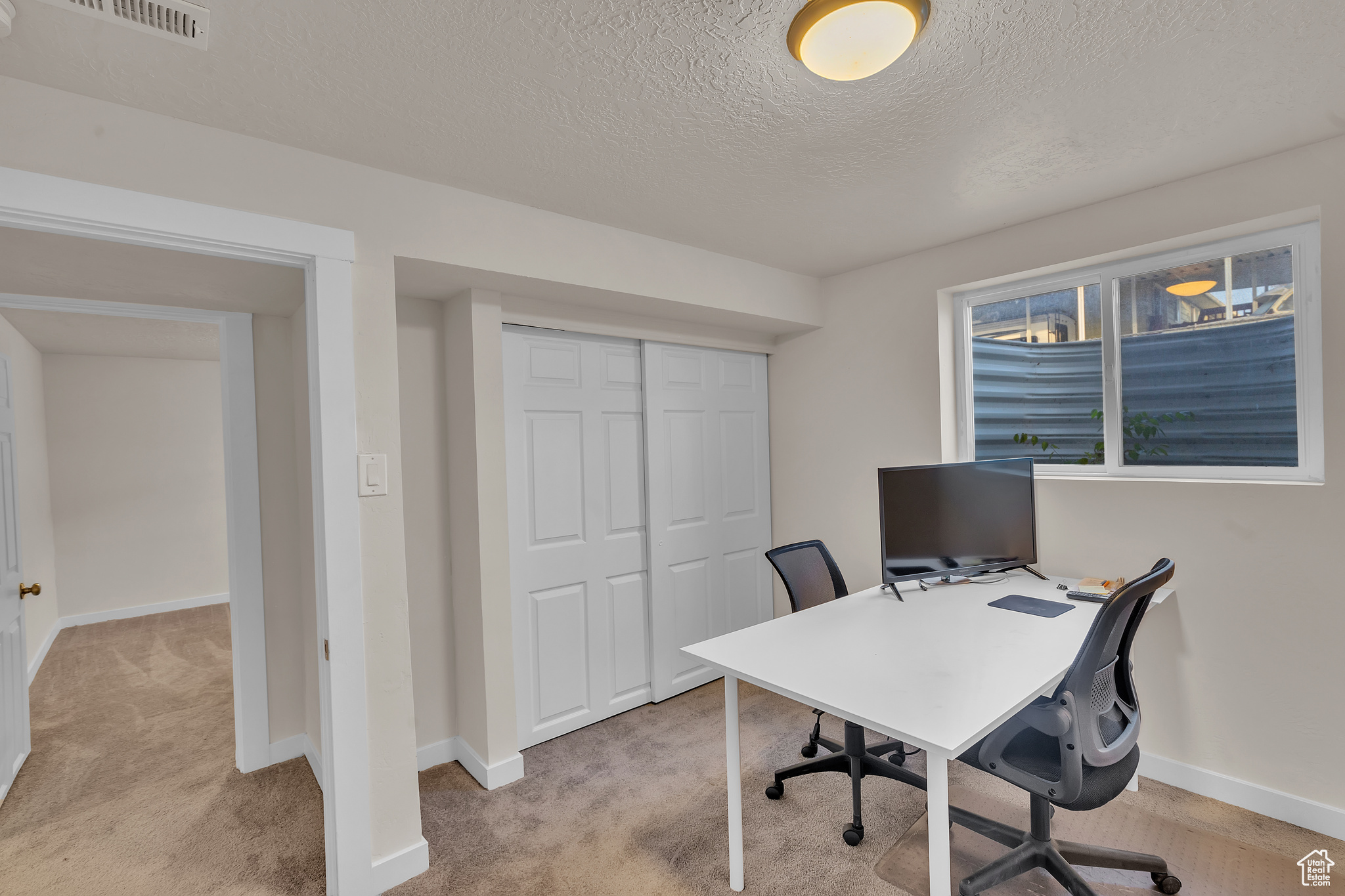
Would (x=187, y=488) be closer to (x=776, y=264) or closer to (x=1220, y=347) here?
(x=776, y=264)

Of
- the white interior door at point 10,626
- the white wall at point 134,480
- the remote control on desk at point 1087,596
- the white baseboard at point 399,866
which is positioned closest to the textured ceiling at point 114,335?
the white wall at point 134,480

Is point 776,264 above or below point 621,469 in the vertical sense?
above

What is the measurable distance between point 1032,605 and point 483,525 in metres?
2.18

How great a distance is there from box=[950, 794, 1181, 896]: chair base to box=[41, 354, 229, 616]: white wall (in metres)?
5.33

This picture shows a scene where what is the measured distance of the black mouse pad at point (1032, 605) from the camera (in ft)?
7.28

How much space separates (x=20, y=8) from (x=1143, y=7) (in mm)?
2400

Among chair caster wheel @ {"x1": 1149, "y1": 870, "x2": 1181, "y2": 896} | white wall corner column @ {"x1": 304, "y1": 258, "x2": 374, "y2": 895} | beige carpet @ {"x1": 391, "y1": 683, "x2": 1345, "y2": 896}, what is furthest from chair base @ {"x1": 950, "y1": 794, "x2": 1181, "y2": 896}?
white wall corner column @ {"x1": 304, "y1": 258, "x2": 374, "y2": 895}

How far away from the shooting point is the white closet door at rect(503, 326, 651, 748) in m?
2.83

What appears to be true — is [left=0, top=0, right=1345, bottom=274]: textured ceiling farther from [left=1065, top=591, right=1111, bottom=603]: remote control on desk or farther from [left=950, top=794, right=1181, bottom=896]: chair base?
[left=950, top=794, right=1181, bottom=896]: chair base

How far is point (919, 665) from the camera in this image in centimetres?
177

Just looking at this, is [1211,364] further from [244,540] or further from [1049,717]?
[244,540]

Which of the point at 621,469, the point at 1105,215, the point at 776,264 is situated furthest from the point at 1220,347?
the point at 621,469

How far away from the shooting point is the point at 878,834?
2160mm

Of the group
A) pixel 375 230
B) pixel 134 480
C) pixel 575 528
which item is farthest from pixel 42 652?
pixel 375 230
